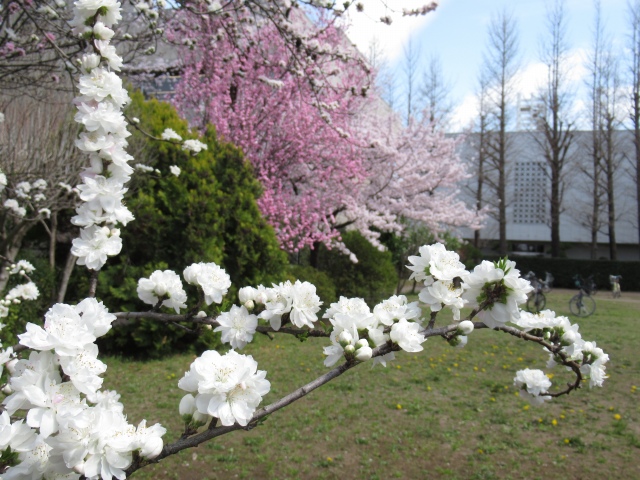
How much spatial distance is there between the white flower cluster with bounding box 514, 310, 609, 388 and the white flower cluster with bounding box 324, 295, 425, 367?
0.42 m

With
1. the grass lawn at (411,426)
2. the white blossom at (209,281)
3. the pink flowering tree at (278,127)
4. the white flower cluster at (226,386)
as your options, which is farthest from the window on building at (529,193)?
the white flower cluster at (226,386)

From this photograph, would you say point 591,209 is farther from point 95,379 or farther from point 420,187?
point 95,379

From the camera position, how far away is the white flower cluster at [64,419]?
928 millimetres

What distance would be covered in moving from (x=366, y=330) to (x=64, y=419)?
0.72 m

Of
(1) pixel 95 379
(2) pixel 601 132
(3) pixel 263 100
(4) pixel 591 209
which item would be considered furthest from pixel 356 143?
(4) pixel 591 209

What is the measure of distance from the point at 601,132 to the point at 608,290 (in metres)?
8.10

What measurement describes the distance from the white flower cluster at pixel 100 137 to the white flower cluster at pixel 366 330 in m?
0.81

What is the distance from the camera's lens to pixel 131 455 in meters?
1.00

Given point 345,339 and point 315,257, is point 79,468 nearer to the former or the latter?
point 345,339

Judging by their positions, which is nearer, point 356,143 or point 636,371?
point 636,371

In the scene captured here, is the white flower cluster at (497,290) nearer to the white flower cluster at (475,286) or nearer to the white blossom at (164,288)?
the white flower cluster at (475,286)

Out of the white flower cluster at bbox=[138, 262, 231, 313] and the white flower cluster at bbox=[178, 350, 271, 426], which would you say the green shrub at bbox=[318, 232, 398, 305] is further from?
the white flower cluster at bbox=[178, 350, 271, 426]

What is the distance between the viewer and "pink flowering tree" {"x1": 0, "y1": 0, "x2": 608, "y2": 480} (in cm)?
95

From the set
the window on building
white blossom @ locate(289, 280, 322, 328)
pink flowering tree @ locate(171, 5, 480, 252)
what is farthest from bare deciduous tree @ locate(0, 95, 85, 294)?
the window on building
